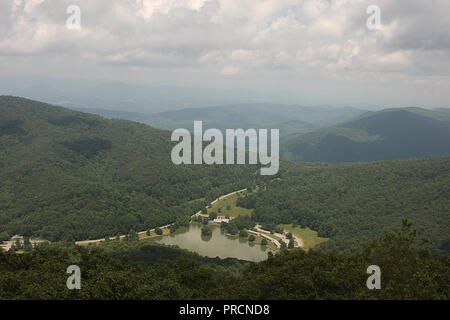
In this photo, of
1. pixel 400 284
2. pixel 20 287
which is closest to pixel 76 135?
pixel 20 287

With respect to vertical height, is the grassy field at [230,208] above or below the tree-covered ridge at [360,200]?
below

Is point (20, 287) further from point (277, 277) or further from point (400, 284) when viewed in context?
point (400, 284)

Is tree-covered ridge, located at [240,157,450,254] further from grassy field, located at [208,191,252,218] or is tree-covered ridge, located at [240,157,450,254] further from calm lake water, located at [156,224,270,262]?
calm lake water, located at [156,224,270,262]

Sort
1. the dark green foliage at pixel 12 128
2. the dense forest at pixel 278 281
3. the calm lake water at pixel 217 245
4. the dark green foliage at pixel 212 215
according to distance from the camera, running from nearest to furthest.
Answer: the dense forest at pixel 278 281 → the calm lake water at pixel 217 245 → the dark green foliage at pixel 212 215 → the dark green foliage at pixel 12 128

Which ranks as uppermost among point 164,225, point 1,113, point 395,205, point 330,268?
point 1,113

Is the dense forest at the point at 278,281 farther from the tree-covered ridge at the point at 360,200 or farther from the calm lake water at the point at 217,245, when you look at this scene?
the calm lake water at the point at 217,245

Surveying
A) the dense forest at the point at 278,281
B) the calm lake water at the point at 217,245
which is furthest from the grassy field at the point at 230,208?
the dense forest at the point at 278,281
